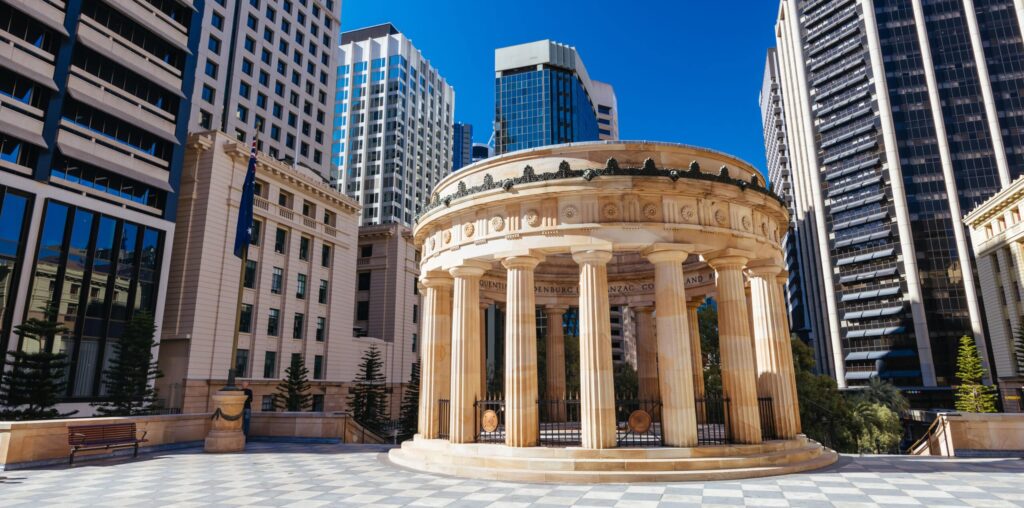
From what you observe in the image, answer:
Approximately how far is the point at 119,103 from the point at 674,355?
1910 inches

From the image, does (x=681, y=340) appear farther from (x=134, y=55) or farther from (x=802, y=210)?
(x=802, y=210)

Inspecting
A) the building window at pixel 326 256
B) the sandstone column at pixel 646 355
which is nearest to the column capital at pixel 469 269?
the sandstone column at pixel 646 355

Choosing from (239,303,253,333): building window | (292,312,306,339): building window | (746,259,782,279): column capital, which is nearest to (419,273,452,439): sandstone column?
(746,259,782,279): column capital

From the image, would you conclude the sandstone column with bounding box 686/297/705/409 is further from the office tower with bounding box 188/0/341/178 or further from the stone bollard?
the office tower with bounding box 188/0/341/178

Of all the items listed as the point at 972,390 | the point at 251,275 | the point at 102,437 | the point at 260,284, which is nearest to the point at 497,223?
the point at 102,437

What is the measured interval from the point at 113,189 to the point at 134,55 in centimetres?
1191

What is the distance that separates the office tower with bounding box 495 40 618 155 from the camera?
499 feet

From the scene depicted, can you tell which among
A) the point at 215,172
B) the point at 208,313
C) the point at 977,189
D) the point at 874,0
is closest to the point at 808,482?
the point at 208,313

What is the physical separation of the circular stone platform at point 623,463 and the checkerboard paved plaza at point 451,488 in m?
0.53

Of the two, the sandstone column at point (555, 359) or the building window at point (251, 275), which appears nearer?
the sandstone column at point (555, 359)

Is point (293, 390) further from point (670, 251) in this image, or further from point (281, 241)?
point (670, 251)

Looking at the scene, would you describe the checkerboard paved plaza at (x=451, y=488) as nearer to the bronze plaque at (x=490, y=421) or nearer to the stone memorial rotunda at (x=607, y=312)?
the stone memorial rotunda at (x=607, y=312)

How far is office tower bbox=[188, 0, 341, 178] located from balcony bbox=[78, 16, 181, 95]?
453 inches

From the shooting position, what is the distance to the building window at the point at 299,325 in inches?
2249
